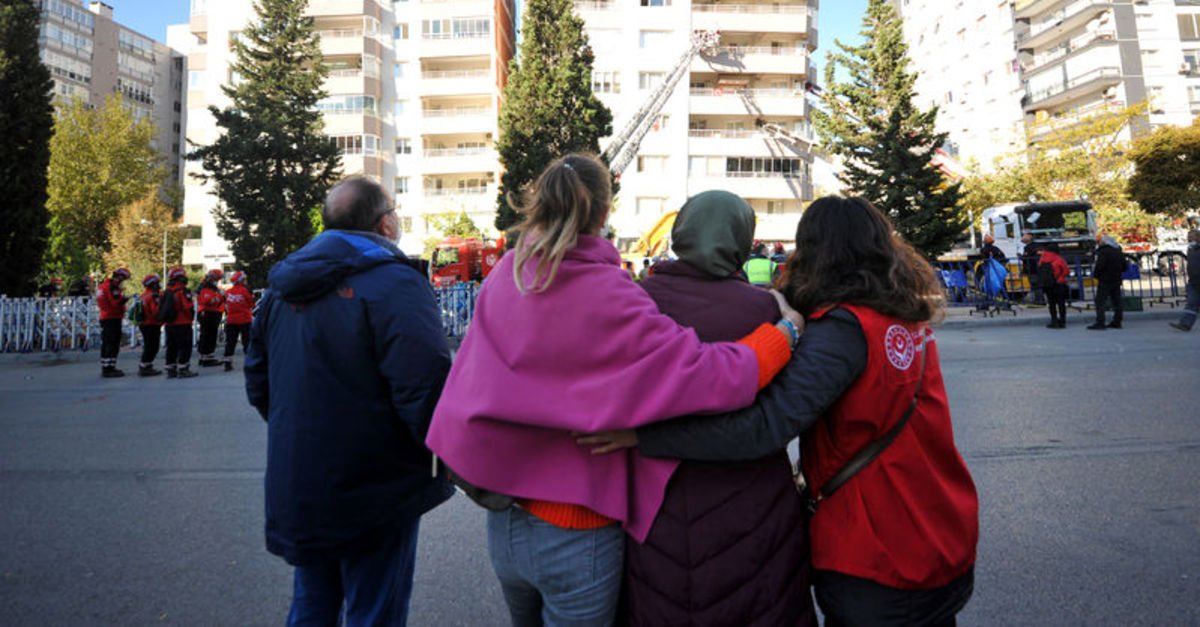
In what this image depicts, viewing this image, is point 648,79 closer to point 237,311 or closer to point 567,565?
point 237,311

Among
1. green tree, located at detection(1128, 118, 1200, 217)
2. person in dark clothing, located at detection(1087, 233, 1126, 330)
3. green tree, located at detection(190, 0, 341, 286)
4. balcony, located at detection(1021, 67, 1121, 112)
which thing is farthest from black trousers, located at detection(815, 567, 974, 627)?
balcony, located at detection(1021, 67, 1121, 112)

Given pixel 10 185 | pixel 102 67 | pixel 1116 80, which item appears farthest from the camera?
pixel 102 67

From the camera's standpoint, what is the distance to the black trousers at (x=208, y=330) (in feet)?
46.9

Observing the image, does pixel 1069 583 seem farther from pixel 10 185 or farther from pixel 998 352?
pixel 10 185

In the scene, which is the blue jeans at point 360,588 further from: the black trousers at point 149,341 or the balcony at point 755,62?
the balcony at point 755,62

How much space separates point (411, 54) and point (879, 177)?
35.5 metres

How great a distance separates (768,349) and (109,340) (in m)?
15.0

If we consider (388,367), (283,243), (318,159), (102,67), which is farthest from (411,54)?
(388,367)

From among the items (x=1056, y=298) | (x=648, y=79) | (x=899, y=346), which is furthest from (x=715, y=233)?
(x=648, y=79)

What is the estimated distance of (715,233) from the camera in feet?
6.01

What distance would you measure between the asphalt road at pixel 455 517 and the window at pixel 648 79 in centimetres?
4378

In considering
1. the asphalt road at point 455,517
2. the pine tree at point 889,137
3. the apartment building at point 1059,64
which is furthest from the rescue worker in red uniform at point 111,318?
the apartment building at point 1059,64

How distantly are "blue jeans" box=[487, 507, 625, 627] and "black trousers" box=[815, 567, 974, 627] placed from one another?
0.57 m

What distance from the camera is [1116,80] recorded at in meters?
48.9
